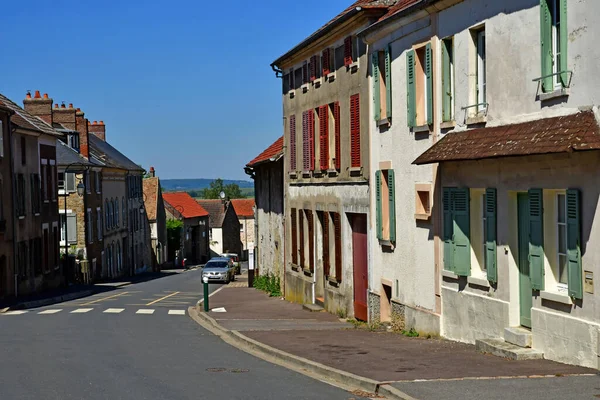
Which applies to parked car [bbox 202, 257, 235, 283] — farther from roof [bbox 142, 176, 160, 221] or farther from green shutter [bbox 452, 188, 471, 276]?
green shutter [bbox 452, 188, 471, 276]

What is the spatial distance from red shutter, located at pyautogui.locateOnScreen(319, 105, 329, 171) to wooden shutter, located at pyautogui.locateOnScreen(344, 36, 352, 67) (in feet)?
7.92

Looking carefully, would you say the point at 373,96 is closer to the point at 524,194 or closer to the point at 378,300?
the point at 378,300

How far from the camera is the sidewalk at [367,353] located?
12625 mm

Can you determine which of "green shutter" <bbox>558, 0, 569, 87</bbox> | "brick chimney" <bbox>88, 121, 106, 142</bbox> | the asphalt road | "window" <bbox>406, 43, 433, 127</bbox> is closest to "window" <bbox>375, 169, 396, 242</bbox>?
"window" <bbox>406, 43, 433, 127</bbox>

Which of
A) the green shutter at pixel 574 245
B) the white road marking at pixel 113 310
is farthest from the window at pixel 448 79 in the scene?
the white road marking at pixel 113 310

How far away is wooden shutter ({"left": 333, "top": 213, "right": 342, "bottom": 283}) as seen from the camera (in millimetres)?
25594

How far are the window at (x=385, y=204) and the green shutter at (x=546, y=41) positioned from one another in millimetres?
7480

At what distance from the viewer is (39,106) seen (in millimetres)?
55875

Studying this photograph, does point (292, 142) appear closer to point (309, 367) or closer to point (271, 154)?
point (271, 154)

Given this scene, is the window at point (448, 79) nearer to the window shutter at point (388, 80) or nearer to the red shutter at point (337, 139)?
the window shutter at point (388, 80)

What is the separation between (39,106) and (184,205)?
46928 mm

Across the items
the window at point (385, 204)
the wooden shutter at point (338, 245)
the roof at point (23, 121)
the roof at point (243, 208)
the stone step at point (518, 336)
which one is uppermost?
the roof at point (23, 121)

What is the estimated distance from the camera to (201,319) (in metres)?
26.0

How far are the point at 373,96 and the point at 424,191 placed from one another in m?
4.04
